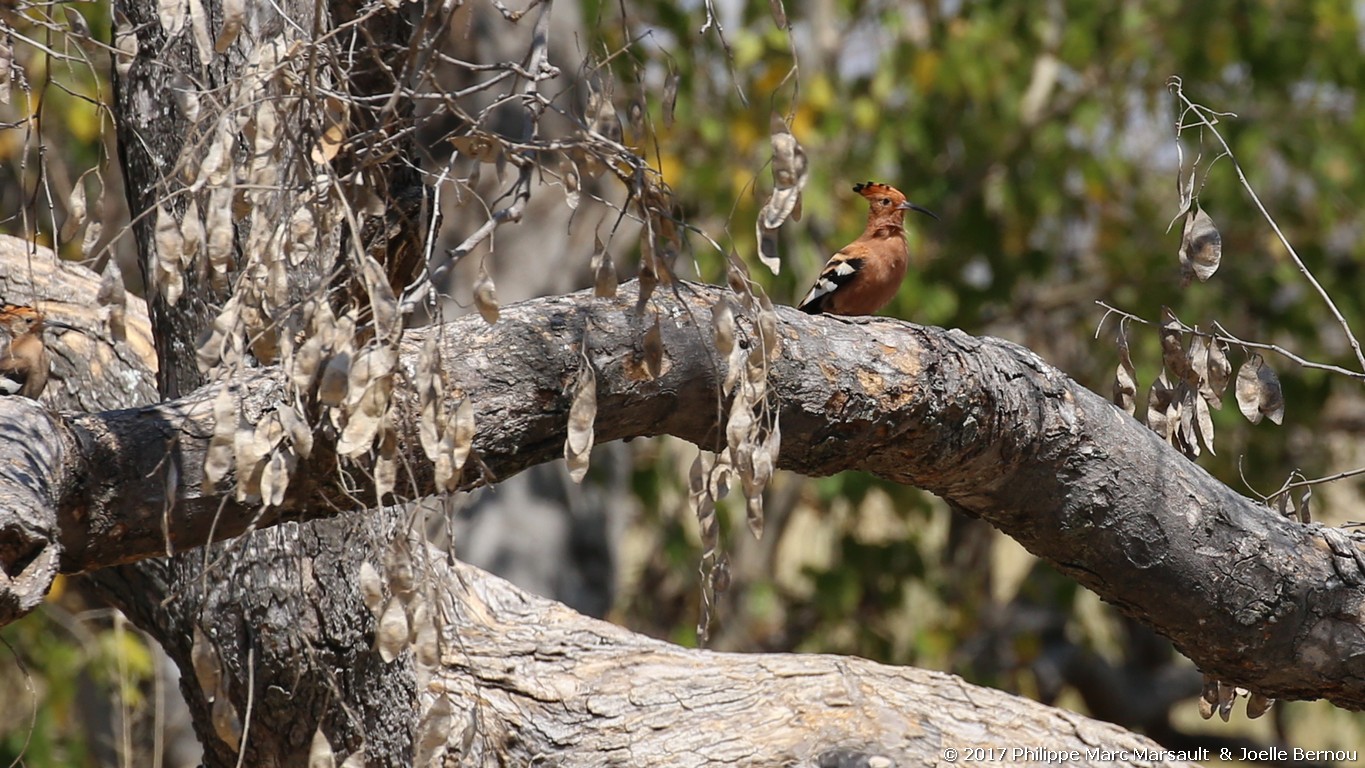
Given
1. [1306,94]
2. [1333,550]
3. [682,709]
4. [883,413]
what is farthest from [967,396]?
[1306,94]

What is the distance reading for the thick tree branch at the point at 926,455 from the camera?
2.15 m

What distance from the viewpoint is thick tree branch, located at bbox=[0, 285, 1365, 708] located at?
2.15 m

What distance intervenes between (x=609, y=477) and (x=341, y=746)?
426 cm

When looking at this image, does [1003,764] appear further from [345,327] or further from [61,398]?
[61,398]

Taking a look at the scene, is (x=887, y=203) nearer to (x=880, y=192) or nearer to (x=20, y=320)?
(x=880, y=192)

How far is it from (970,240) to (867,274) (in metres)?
2.75

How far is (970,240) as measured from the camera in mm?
7691

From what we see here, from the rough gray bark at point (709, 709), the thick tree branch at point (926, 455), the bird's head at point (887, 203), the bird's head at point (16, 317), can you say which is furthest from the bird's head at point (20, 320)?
the bird's head at point (887, 203)

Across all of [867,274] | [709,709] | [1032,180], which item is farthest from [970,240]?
[709,709]

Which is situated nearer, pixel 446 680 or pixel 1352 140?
pixel 446 680

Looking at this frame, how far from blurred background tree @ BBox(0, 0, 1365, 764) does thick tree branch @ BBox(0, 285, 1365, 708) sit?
3.92m

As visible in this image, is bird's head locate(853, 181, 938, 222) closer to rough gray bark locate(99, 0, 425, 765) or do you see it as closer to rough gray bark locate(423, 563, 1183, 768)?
rough gray bark locate(423, 563, 1183, 768)

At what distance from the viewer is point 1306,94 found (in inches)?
326

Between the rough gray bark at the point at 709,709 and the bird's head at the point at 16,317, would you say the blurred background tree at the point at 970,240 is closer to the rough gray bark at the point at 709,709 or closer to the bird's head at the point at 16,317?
the bird's head at the point at 16,317
